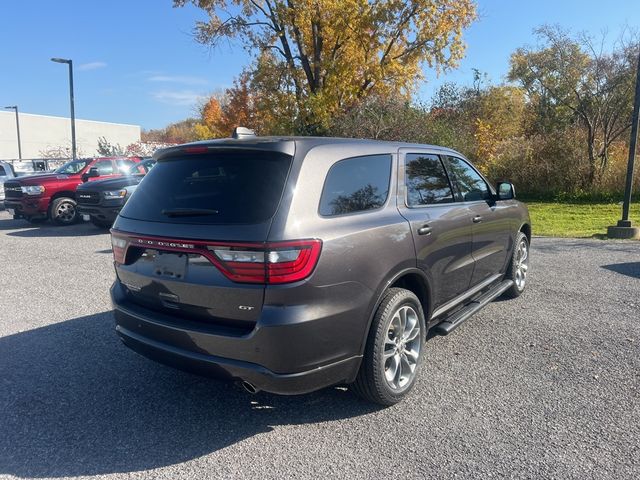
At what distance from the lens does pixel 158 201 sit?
3240mm

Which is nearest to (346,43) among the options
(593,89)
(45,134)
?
(593,89)

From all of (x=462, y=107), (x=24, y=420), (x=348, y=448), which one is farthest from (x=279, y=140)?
(x=462, y=107)

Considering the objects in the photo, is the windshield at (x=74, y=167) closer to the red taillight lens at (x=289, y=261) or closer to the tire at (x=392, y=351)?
the tire at (x=392, y=351)

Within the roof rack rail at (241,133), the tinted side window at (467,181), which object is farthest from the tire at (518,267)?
the roof rack rail at (241,133)

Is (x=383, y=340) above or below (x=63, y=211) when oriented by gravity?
below

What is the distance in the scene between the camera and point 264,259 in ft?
8.50

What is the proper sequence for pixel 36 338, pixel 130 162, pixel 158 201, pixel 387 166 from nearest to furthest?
1. pixel 158 201
2. pixel 387 166
3. pixel 36 338
4. pixel 130 162

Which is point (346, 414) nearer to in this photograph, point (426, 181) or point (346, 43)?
point (426, 181)

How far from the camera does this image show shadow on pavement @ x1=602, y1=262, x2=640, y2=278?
6891mm

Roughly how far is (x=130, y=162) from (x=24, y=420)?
12423 millimetres

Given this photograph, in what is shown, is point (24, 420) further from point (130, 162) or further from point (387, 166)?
point (130, 162)

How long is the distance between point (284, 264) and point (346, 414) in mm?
1261

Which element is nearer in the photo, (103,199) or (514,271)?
(514,271)

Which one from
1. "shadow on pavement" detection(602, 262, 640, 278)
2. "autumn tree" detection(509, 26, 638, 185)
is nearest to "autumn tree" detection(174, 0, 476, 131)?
"autumn tree" detection(509, 26, 638, 185)
